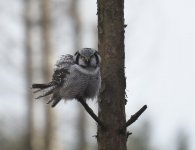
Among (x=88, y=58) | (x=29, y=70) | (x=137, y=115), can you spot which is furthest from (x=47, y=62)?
(x=137, y=115)

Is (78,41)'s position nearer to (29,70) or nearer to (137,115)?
(29,70)

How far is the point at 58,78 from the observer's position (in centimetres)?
600

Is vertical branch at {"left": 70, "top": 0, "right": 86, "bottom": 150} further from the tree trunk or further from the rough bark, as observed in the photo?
the tree trunk

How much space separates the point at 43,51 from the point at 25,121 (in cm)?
140

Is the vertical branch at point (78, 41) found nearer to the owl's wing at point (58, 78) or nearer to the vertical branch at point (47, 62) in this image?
the vertical branch at point (47, 62)

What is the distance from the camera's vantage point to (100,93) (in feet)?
18.9

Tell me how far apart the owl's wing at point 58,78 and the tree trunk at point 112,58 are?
327mm

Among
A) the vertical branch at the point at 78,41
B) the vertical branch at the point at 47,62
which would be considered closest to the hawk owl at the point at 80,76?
the vertical branch at the point at 47,62

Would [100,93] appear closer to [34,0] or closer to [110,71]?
[110,71]

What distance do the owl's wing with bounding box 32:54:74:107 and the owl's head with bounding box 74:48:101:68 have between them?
0.09 metres

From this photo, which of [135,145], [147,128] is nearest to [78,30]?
[135,145]

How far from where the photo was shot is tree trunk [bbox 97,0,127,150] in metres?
5.66

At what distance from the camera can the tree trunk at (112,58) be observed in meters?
5.66

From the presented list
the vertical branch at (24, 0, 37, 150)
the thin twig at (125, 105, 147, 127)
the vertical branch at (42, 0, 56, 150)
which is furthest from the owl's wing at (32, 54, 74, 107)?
the vertical branch at (24, 0, 37, 150)
